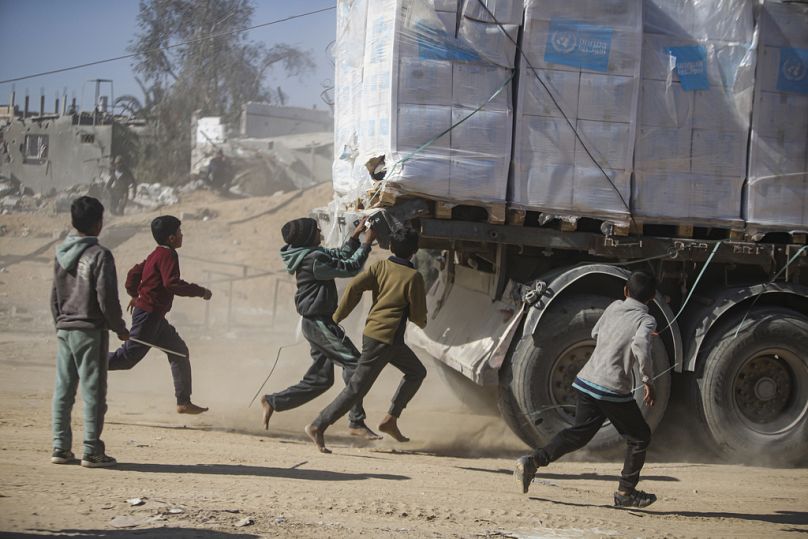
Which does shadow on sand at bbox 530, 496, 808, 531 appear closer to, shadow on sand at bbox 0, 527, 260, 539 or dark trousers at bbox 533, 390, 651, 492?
dark trousers at bbox 533, 390, 651, 492

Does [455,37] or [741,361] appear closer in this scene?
[455,37]

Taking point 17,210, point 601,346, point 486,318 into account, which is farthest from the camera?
point 17,210

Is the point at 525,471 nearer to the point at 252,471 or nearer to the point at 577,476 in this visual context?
the point at 577,476

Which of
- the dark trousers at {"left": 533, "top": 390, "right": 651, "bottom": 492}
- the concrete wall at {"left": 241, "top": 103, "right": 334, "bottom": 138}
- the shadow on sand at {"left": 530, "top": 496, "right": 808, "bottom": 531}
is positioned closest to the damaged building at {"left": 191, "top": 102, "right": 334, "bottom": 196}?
the concrete wall at {"left": 241, "top": 103, "right": 334, "bottom": 138}

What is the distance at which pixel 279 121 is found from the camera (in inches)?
1383

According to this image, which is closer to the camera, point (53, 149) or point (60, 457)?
point (60, 457)

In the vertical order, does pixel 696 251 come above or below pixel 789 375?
above

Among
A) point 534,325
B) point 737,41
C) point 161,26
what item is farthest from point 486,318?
point 161,26

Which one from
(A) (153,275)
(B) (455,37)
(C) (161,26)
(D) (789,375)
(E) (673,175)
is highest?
(C) (161,26)

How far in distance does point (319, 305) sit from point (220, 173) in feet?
76.4

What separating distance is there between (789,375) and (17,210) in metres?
24.3

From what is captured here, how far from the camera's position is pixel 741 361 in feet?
24.7

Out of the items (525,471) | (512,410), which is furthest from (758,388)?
(525,471)

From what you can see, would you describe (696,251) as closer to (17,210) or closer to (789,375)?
(789,375)
